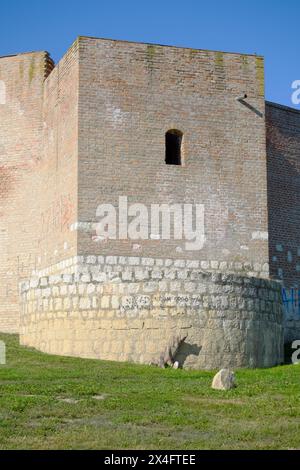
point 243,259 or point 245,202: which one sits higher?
point 245,202

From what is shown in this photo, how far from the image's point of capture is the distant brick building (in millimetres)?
17266

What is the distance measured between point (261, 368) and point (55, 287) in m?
4.61

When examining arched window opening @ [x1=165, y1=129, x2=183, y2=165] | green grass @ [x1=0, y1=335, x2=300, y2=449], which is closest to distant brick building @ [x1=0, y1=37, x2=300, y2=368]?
arched window opening @ [x1=165, y1=129, x2=183, y2=165]

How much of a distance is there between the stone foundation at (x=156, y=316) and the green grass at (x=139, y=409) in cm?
114

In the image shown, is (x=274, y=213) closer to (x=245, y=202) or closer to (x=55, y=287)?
(x=245, y=202)

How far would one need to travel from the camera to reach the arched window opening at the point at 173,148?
20.4 metres

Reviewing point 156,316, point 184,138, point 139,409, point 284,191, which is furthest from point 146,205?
point 139,409

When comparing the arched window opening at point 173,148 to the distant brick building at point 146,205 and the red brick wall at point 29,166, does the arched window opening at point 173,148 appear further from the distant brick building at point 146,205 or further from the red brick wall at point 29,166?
the red brick wall at point 29,166

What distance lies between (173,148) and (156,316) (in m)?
5.01

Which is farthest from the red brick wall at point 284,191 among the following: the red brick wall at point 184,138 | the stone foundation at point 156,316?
the stone foundation at point 156,316
